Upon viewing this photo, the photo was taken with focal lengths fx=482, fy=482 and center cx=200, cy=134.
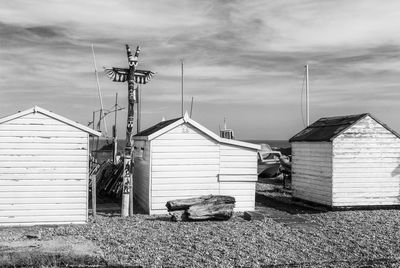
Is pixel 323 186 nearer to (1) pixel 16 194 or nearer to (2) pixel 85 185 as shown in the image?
(2) pixel 85 185

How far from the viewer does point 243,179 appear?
16188 millimetres

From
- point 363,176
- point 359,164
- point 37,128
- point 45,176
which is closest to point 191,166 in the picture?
point 45,176

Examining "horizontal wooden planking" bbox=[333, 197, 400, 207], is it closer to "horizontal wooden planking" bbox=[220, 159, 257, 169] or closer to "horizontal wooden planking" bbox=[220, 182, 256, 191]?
"horizontal wooden planking" bbox=[220, 182, 256, 191]

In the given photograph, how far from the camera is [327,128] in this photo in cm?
1800

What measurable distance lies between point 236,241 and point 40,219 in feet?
18.4

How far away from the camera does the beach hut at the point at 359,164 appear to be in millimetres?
16562

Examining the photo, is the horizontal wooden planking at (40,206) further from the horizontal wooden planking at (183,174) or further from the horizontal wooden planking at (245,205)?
the horizontal wooden planking at (245,205)

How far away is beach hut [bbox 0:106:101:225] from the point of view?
1318 cm

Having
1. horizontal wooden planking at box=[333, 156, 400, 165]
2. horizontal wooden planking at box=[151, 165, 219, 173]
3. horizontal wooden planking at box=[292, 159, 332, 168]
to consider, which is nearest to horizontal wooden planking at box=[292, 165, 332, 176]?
Answer: horizontal wooden planking at box=[292, 159, 332, 168]

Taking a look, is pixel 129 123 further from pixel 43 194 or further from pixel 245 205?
pixel 245 205

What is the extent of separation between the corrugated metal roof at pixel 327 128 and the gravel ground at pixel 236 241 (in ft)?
11.0

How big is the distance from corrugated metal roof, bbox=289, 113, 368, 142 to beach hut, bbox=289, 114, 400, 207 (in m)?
0.03

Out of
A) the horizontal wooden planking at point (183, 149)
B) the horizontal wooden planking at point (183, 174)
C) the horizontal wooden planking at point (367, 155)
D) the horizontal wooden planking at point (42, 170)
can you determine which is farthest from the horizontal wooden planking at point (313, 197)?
the horizontal wooden planking at point (42, 170)

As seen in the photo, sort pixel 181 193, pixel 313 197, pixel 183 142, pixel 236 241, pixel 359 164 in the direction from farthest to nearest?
pixel 313 197 < pixel 359 164 < pixel 183 142 < pixel 181 193 < pixel 236 241
